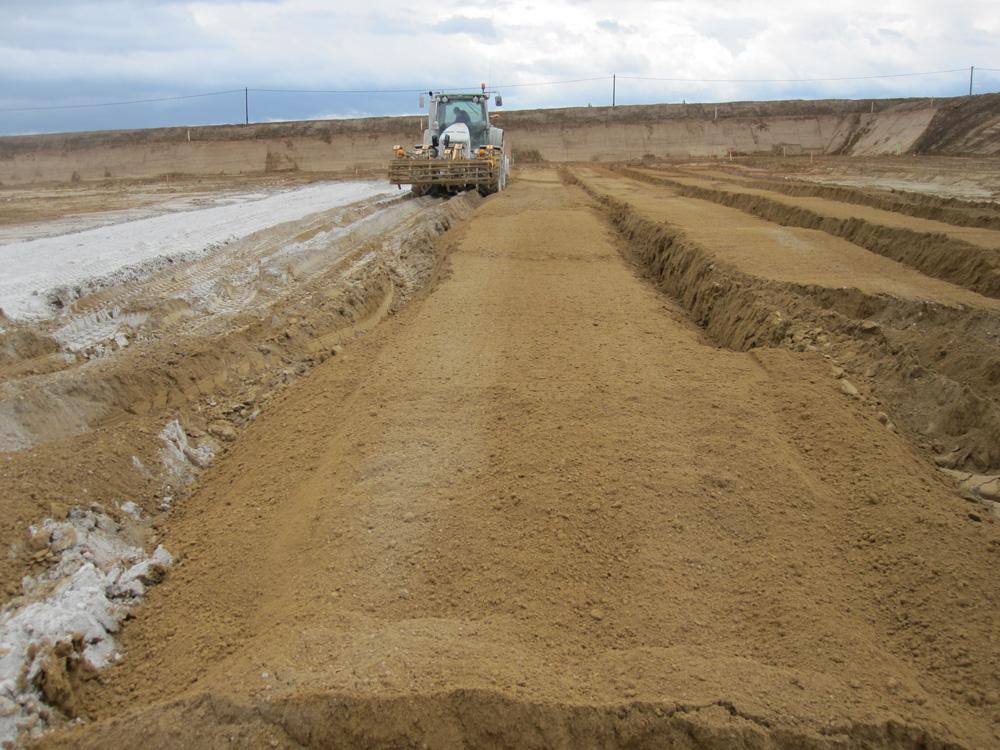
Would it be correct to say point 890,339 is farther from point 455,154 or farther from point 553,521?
point 455,154

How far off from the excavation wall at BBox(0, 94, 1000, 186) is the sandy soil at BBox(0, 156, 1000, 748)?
34.8 metres

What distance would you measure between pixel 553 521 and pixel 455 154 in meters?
16.3

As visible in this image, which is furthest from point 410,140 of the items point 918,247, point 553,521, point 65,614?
point 65,614

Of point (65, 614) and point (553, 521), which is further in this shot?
point (553, 521)

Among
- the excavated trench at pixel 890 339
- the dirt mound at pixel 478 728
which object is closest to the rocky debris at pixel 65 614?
the dirt mound at pixel 478 728

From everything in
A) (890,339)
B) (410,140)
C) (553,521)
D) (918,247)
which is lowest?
(553,521)

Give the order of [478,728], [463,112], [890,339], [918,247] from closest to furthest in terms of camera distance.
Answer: [478,728], [890,339], [918,247], [463,112]

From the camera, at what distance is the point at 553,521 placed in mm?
3635

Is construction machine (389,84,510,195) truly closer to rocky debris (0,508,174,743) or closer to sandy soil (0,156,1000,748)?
sandy soil (0,156,1000,748)

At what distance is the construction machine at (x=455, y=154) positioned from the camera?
698 inches

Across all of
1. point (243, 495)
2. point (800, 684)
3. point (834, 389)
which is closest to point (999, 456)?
point (834, 389)

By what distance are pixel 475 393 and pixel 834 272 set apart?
17.7 feet

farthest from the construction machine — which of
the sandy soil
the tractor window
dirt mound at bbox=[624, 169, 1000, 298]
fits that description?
the sandy soil

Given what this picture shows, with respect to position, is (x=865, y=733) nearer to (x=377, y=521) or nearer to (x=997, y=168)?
(x=377, y=521)
